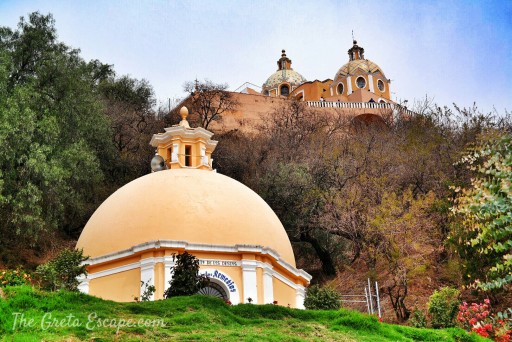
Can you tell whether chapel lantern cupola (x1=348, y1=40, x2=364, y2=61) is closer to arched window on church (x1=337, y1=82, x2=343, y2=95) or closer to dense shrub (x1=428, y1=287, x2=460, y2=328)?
arched window on church (x1=337, y1=82, x2=343, y2=95)

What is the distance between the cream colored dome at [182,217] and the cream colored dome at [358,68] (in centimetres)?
4184

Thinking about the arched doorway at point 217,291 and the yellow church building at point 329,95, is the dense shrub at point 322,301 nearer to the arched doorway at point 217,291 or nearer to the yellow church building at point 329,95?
the arched doorway at point 217,291

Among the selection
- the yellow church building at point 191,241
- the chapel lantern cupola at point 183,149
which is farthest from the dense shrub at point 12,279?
the chapel lantern cupola at point 183,149

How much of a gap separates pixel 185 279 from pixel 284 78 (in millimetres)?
51330

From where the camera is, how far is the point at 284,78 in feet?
209

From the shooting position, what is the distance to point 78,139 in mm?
25250

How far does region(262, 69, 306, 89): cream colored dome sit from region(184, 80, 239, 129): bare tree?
81.5 feet

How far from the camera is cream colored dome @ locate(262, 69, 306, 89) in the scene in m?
63.5

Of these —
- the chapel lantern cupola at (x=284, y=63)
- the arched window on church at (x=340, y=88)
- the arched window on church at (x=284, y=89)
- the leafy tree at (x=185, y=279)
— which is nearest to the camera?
the leafy tree at (x=185, y=279)

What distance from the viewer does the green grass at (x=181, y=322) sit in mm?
9984

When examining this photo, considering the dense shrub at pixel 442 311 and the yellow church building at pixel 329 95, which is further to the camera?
the yellow church building at pixel 329 95

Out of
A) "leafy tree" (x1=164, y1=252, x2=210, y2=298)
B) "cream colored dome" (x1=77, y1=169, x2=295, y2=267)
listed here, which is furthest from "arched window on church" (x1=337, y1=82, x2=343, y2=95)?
"leafy tree" (x1=164, y1=252, x2=210, y2=298)

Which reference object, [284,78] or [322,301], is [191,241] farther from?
[284,78]

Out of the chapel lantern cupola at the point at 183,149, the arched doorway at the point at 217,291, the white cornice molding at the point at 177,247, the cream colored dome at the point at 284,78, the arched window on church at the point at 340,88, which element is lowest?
the arched doorway at the point at 217,291
